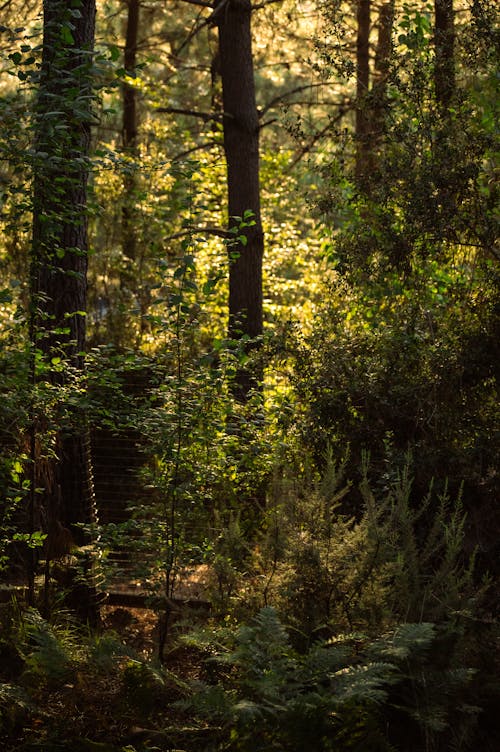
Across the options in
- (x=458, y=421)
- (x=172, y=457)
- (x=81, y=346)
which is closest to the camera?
(x=172, y=457)

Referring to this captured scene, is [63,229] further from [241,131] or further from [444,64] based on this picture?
[241,131]

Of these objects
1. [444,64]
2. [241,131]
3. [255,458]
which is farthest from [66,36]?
[241,131]

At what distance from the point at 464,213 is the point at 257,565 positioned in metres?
4.26

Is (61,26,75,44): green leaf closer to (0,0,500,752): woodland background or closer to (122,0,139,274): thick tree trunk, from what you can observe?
(0,0,500,752): woodland background

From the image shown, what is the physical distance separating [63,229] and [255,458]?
2.38m

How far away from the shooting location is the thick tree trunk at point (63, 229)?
5.70 m

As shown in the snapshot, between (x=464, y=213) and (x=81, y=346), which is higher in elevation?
(x=464, y=213)

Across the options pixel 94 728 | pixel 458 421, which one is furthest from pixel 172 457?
pixel 458 421

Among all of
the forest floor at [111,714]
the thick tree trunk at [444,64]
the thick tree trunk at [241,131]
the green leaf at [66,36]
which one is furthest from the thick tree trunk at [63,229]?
the thick tree trunk at [241,131]

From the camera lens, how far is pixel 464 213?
854cm

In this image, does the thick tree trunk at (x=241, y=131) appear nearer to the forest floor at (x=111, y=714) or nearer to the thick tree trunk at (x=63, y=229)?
the thick tree trunk at (x=63, y=229)

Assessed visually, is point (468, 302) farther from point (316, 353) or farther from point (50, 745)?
point (50, 745)

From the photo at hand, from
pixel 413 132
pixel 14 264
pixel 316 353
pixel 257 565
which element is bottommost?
pixel 257 565

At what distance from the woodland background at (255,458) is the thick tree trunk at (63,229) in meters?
0.03
